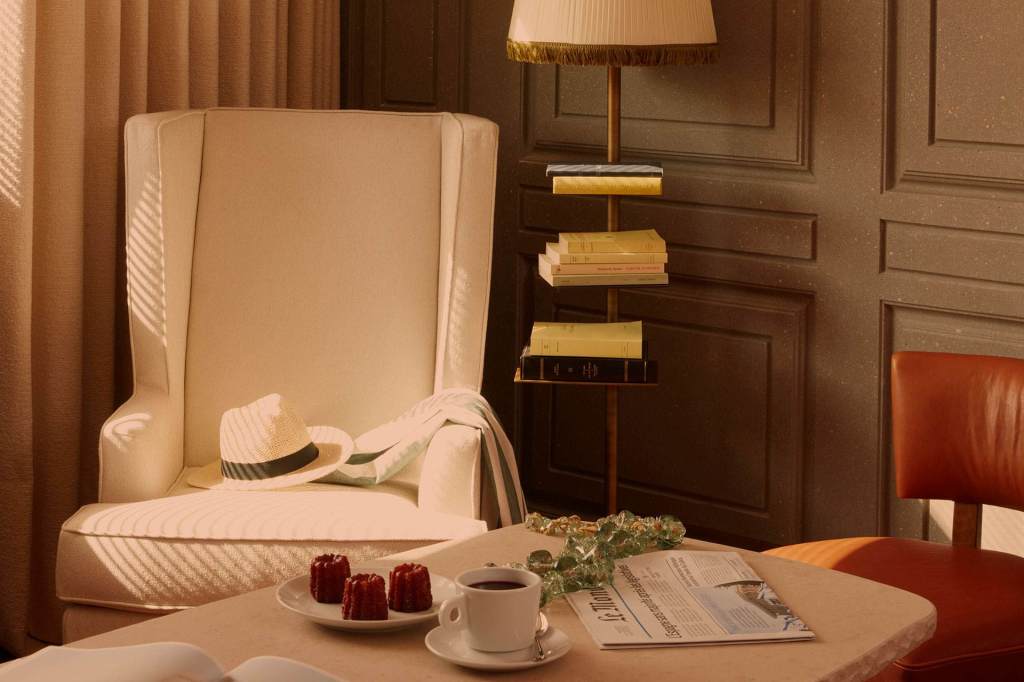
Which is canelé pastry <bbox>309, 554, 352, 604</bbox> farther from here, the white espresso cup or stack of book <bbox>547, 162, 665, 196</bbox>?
stack of book <bbox>547, 162, 665, 196</bbox>

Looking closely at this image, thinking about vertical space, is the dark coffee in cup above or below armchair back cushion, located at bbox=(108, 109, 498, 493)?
below

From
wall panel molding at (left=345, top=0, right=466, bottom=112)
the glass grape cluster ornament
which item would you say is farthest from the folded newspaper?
wall panel molding at (left=345, top=0, right=466, bottom=112)

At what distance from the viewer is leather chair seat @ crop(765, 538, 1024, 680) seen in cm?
167

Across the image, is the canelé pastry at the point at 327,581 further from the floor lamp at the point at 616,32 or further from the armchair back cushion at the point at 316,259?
the floor lamp at the point at 616,32

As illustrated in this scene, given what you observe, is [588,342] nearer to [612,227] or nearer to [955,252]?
[612,227]

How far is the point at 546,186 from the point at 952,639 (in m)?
1.66

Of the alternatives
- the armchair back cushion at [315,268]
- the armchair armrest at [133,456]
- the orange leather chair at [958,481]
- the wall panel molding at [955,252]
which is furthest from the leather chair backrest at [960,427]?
the armchair armrest at [133,456]

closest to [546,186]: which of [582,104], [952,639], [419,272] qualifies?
[582,104]

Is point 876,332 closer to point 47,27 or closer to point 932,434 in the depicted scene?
point 932,434

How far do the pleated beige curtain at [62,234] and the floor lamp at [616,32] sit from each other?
0.83 meters

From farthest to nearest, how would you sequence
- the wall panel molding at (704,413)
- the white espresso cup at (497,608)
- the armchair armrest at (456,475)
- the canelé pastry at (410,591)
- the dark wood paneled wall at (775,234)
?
the wall panel molding at (704,413) → the dark wood paneled wall at (775,234) → the armchair armrest at (456,475) → the canelé pastry at (410,591) → the white espresso cup at (497,608)

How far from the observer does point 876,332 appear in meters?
2.56

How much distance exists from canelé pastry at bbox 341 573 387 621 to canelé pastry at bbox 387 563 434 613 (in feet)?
0.08

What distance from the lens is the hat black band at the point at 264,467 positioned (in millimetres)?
A: 2277
